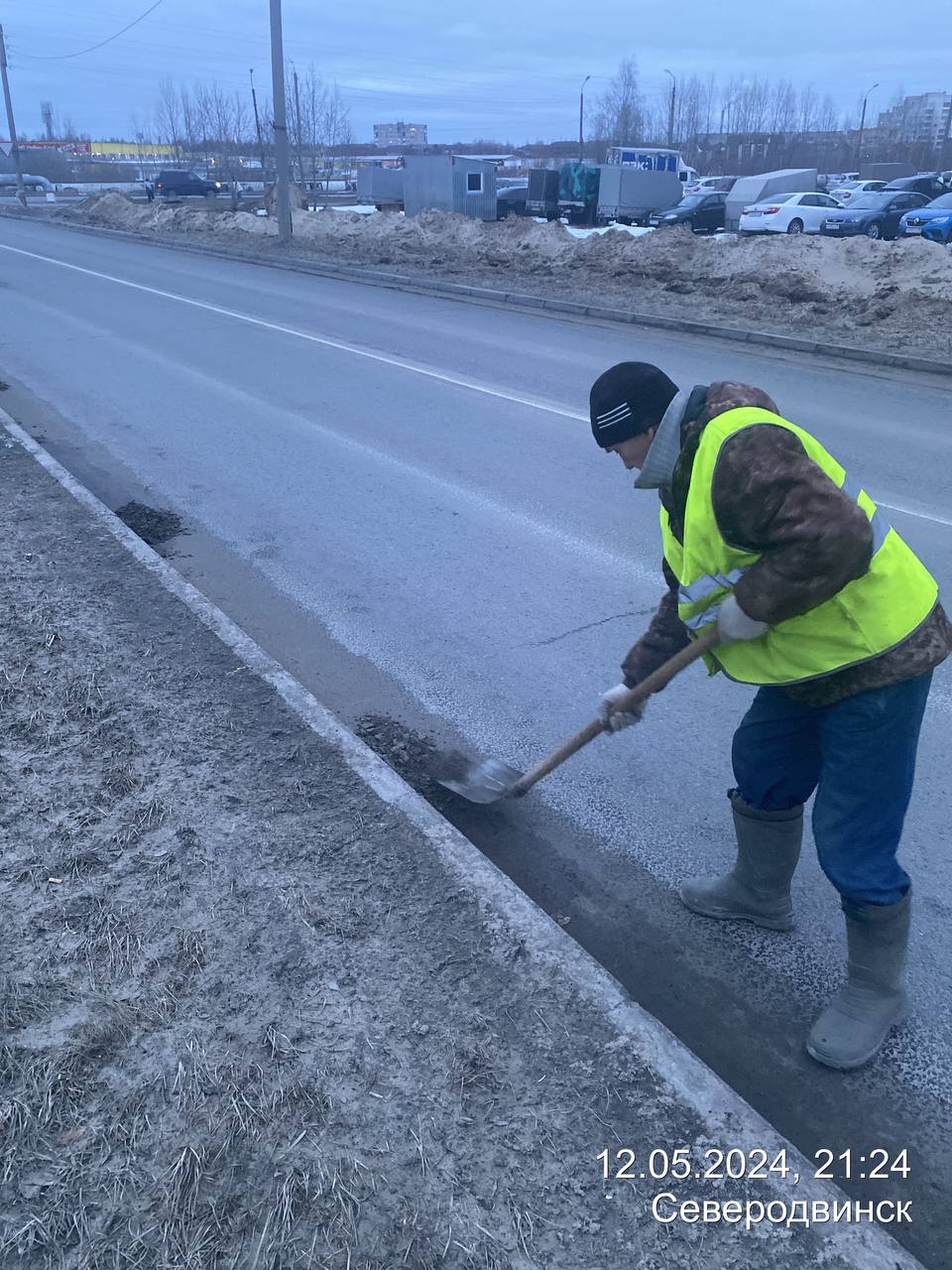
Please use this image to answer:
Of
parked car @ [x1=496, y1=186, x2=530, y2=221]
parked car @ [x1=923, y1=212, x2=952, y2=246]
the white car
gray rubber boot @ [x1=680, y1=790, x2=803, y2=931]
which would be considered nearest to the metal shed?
parked car @ [x1=496, y1=186, x2=530, y2=221]

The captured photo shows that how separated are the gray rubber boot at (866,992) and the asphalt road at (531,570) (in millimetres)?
77

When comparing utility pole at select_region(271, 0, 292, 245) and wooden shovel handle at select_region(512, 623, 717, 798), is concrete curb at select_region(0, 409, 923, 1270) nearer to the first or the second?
wooden shovel handle at select_region(512, 623, 717, 798)

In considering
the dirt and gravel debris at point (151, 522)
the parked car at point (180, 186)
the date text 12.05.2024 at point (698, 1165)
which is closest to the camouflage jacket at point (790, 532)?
the date text 12.05.2024 at point (698, 1165)

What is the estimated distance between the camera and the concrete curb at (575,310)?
1237cm

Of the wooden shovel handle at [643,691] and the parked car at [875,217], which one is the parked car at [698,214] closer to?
the parked car at [875,217]

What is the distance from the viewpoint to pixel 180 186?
5231cm

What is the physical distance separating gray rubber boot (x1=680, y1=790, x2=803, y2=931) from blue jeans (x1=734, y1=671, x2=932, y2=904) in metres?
0.37

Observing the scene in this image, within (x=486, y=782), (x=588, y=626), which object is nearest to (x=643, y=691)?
(x=486, y=782)

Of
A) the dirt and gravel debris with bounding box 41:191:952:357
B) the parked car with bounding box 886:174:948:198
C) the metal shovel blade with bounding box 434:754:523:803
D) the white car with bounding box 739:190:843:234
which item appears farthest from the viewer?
the parked car with bounding box 886:174:948:198

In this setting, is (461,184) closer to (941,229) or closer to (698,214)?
(698,214)

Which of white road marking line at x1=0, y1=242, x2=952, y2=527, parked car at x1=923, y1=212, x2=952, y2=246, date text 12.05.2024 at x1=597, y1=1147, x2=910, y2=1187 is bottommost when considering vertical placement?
white road marking line at x1=0, y1=242, x2=952, y2=527

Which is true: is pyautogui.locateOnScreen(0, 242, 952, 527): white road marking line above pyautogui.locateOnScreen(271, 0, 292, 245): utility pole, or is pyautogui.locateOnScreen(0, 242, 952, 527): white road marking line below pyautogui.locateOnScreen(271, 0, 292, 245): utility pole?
below

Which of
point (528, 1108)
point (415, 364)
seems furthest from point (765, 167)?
point (528, 1108)

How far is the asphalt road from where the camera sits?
115 inches
